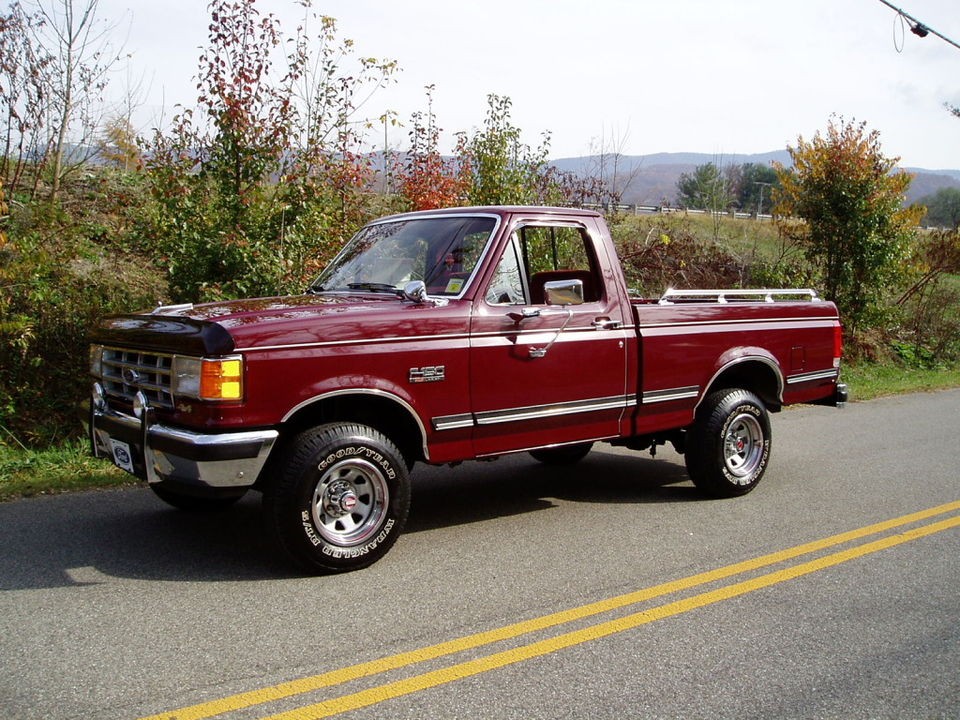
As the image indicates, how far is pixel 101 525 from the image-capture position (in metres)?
6.07

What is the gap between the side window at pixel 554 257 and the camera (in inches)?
263

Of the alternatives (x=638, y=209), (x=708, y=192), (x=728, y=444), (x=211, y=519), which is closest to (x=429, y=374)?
(x=211, y=519)

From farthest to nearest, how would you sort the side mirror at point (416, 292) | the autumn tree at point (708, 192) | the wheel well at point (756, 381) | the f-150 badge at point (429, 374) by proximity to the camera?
the autumn tree at point (708, 192) < the wheel well at point (756, 381) < the side mirror at point (416, 292) < the f-150 badge at point (429, 374)

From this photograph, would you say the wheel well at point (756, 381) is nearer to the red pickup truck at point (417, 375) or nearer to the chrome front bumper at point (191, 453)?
the red pickup truck at point (417, 375)

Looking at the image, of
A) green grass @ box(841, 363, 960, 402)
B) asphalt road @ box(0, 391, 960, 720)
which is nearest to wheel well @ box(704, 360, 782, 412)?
asphalt road @ box(0, 391, 960, 720)

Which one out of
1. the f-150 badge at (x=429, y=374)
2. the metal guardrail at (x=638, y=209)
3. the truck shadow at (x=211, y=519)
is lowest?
the truck shadow at (x=211, y=519)

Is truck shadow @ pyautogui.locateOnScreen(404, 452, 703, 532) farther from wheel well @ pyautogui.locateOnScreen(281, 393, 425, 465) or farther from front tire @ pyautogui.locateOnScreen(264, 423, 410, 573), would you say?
front tire @ pyautogui.locateOnScreen(264, 423, 410, 573)

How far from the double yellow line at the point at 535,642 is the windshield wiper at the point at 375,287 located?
96.1 inches

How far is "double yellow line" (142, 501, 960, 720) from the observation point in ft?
12.1

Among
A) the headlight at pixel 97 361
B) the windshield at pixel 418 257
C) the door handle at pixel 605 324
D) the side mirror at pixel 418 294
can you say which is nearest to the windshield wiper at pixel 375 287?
the windshield at pixel 418 257

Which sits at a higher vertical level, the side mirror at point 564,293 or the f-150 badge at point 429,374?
the side mirror at point 564,293

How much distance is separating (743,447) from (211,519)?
4.19 m

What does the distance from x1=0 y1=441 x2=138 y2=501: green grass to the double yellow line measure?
12.8 ft

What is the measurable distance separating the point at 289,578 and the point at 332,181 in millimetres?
5550
